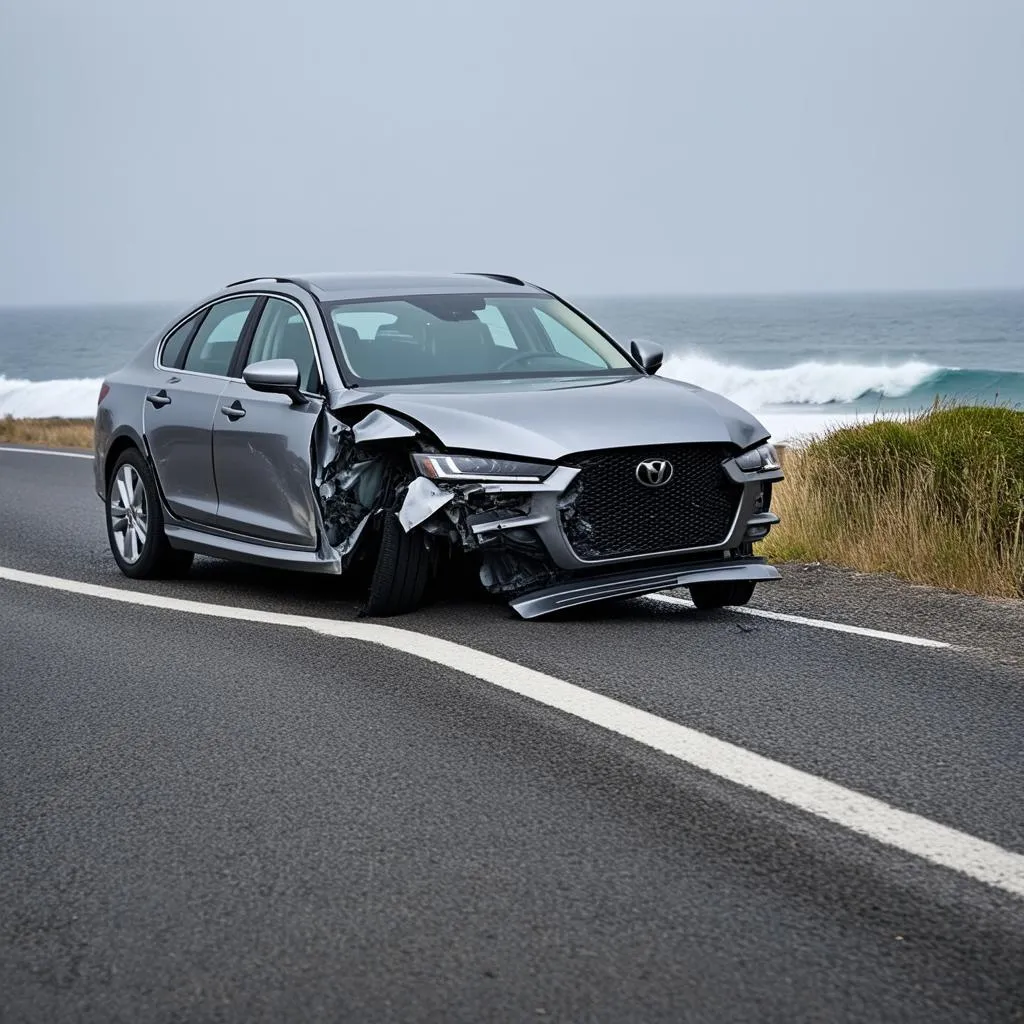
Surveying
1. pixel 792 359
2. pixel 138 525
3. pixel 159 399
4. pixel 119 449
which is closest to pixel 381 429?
pixel 159 399

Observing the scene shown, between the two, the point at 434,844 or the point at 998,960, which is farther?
the point at 434,844

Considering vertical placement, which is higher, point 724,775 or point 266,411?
point 266,411

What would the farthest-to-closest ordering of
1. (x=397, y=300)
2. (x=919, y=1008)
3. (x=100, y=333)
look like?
1. (x=100, y=333)
2. (x=397, y=300)
3. (x=919, y=1008)

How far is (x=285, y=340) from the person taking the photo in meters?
8.67

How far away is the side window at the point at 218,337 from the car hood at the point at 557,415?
148cm

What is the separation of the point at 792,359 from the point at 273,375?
7746 cm

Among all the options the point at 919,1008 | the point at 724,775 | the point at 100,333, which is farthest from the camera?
the point at 100,333

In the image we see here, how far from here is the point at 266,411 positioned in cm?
834

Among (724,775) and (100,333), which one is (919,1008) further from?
(100,333)

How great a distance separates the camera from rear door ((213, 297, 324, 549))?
26.2 feet

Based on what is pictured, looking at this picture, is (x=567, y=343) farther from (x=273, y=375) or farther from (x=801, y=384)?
(x=801, y=384)

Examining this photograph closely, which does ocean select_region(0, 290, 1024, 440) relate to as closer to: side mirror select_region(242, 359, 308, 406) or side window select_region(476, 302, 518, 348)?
side window select_region(476, 302, 518, 348)

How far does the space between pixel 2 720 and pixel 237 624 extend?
2.04 meters

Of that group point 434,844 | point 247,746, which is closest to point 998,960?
point 434,844
